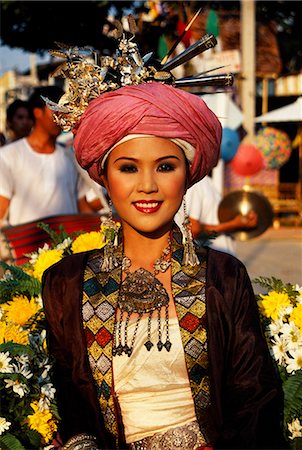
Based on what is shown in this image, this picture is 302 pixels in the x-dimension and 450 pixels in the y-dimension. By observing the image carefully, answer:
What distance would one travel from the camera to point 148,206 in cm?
231

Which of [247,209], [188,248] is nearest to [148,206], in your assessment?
[188,248]

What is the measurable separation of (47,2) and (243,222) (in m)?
8.07

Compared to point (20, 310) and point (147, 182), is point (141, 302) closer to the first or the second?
point (147, 182)

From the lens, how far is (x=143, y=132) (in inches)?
Result: 88.2

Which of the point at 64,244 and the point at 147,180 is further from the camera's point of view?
the point at 64,244

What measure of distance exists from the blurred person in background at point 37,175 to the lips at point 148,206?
2.95 meters

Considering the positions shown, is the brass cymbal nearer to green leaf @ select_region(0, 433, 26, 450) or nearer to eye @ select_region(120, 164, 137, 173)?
eye @ select_region(120, 164, 137, 173)

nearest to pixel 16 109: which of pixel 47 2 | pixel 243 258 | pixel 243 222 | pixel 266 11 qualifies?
pixel 243 222

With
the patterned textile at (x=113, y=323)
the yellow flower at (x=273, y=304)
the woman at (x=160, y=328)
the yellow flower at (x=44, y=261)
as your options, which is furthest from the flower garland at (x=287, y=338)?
the yellow flower at (x=44, y=261)

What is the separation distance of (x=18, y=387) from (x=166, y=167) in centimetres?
89

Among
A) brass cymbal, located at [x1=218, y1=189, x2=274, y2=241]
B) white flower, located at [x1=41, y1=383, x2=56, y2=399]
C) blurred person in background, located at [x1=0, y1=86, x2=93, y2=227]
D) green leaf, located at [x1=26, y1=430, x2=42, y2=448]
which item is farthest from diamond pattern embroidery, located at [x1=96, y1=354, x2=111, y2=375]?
blurred person in background, located at [x1=0, y1=86, x2=93, y2=227]

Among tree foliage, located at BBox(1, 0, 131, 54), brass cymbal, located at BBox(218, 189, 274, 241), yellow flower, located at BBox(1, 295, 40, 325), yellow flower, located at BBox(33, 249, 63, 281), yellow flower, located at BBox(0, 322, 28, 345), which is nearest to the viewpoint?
yellow flower, located at BBox(0, 322, 28, 345)

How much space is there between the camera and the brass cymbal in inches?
201

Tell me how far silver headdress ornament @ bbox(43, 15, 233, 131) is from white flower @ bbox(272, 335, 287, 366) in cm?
99
